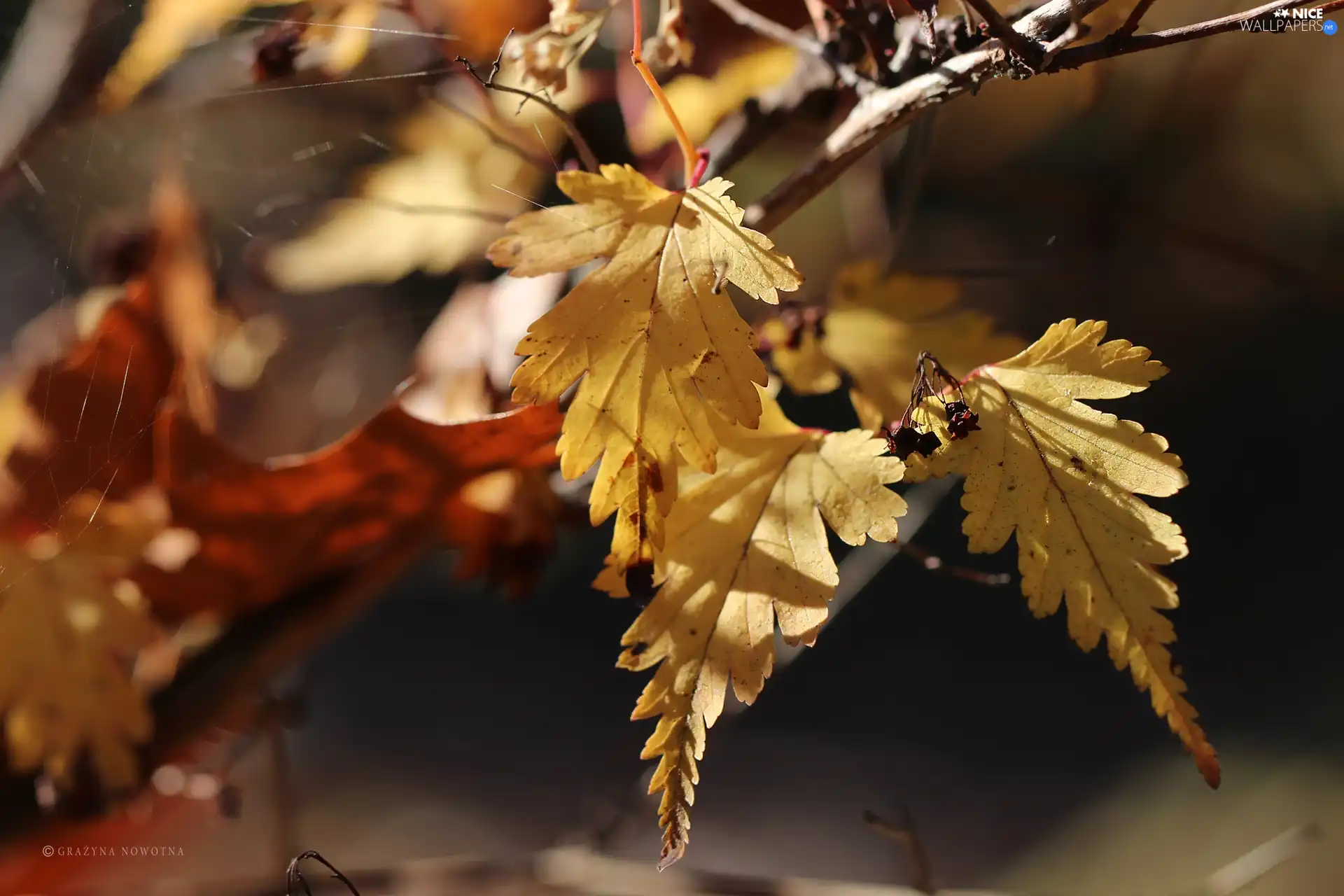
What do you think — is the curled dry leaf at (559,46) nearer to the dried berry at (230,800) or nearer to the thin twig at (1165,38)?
the thin twig at (1165,38)

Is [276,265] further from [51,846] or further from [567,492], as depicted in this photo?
[51,846]

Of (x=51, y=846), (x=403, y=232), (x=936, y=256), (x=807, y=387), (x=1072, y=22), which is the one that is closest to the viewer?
(x=1072, y=22)

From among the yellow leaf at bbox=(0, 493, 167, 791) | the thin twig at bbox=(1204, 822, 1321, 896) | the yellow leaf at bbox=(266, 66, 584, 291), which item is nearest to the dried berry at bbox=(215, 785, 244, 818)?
the yellow leaf at bbox=(0, 493, 167, 791)

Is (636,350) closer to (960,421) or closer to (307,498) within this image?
(960,421)

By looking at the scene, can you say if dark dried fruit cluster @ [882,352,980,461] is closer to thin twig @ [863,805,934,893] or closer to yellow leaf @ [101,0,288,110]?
thin twig @ [863,805,934,893]

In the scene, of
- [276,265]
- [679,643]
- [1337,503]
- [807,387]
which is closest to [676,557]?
[679,643]

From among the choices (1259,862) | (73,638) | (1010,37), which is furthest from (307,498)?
(1259,862)

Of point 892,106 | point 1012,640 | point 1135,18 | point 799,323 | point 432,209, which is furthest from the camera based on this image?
point 1012,640
